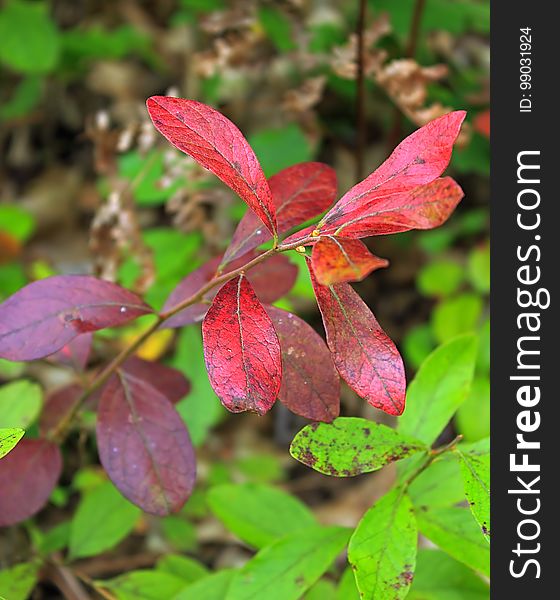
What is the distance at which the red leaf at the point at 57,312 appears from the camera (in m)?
0.88

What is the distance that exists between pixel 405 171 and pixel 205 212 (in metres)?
1.45

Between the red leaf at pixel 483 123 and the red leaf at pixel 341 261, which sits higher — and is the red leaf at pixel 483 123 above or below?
above

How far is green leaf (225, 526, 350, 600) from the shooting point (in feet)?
3.05

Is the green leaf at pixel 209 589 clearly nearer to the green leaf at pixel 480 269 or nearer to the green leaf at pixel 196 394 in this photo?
the green leaf at pixel 196 394

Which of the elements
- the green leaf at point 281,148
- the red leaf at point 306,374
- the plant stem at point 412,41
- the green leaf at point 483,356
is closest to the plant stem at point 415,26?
the plant stem at point 412,41

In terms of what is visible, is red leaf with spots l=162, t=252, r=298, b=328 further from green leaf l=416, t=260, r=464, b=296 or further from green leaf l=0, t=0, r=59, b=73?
green leaf l=0, t=0, r=59, b=73

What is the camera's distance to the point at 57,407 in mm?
1240

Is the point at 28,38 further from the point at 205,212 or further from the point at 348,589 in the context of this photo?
the point at 348,589

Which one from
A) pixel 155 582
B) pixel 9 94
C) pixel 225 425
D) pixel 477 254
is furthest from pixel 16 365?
pixel 9 94

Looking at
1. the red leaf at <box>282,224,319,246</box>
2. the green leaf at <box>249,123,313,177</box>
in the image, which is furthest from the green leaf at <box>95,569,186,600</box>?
the green leaf at <box>249,123,313,177</box>

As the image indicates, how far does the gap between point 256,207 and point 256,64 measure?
130cm

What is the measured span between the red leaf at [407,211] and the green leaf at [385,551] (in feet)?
1.14

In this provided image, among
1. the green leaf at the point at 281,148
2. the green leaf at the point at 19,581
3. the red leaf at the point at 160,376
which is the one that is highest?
the green leaf at the point at 281,148

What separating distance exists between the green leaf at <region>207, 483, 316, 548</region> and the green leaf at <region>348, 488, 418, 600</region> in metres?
0.32
